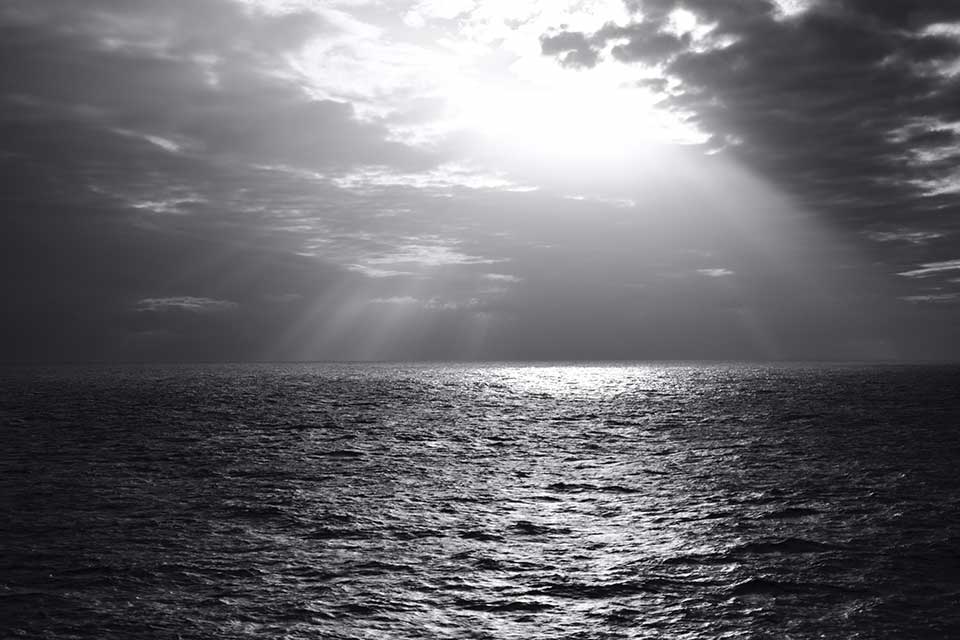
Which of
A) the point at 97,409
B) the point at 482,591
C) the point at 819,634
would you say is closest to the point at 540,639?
the point at 482,591

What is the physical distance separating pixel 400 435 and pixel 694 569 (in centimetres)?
4418

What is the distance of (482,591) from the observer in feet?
68.6

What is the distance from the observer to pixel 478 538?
27.1 metres

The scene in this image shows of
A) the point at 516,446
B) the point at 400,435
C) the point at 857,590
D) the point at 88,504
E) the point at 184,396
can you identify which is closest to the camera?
the point at 857,590

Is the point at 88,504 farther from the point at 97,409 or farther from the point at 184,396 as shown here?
the point at 184,396

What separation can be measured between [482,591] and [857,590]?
448 inches

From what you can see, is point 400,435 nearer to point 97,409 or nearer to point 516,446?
point 516,446

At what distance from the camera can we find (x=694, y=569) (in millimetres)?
23156

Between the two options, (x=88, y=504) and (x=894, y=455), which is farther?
(x=894, y=455)

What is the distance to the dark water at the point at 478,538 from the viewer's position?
18.7 metres

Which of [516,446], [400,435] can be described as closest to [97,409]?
[400,435]

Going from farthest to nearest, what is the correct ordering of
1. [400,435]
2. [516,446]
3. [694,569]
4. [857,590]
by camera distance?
[400,435] → [516,446] → [694,569] → [857,590]

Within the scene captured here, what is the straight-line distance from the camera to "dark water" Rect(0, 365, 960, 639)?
61.2 ft

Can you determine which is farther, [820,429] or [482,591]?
[820,429]
